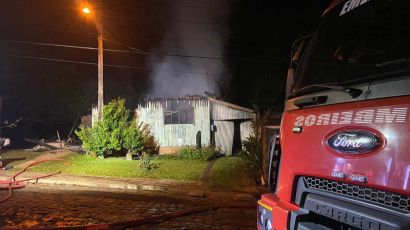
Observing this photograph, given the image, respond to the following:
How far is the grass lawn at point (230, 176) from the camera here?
10883 millimetres

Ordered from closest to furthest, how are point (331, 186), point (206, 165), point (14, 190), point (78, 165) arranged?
point (331, 186), point (14, 190), point (78, 165), point (206, 165)

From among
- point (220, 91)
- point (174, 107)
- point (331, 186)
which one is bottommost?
point (331, 186)

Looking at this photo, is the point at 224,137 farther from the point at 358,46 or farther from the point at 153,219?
the point at 358,46

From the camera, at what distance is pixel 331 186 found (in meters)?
2.65

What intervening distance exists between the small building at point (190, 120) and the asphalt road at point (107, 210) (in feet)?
29.4

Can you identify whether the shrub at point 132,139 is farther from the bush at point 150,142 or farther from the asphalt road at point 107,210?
the asphalt road at point 107,210

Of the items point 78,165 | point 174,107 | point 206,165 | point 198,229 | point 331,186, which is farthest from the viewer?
point 174,107

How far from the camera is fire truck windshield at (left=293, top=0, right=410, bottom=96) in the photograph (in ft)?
8.53

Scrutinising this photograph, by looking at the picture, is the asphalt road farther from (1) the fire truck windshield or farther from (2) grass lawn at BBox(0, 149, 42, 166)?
(2) grass lawn at BBox(0, 149, 42, 166)

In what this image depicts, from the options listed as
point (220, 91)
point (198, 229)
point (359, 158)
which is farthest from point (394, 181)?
point (220, 91)

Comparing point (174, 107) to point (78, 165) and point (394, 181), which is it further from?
point (394, 181)

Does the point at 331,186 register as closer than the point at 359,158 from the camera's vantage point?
No

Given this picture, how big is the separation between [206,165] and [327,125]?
498 inches

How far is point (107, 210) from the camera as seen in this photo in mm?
7602
